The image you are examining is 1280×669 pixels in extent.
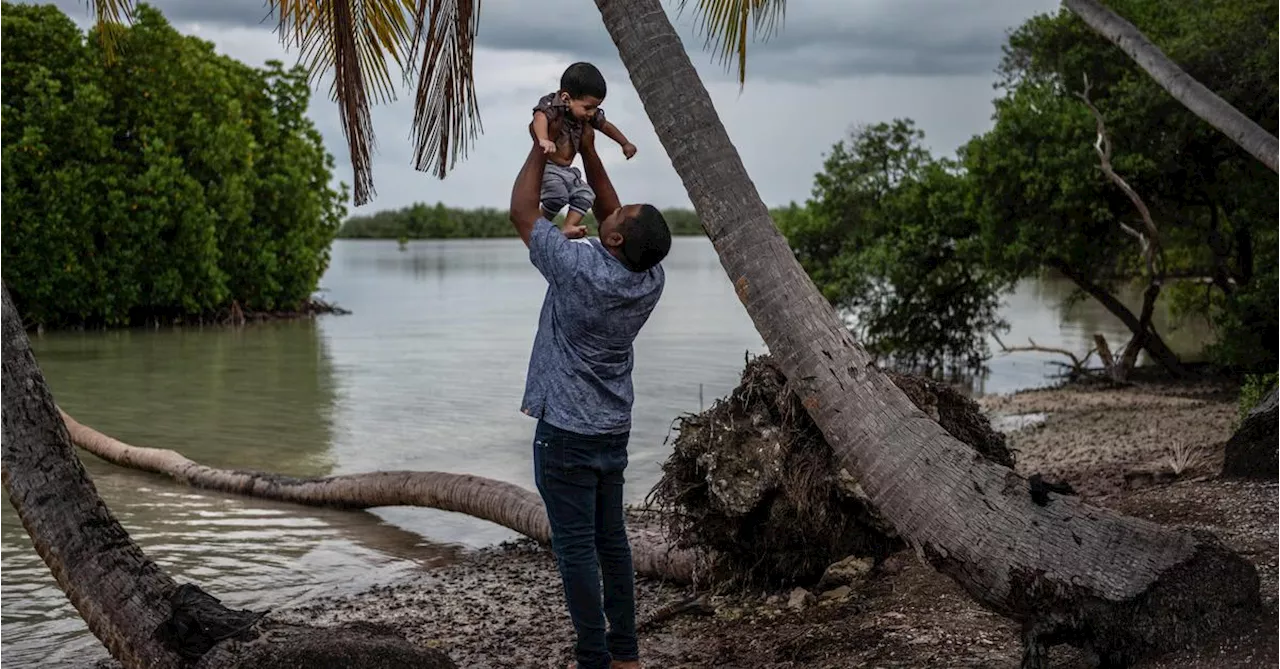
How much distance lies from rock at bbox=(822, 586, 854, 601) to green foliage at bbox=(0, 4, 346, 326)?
89.0 feet

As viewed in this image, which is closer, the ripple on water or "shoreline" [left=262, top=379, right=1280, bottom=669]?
"shoreline" [left=262, top=379, right=1280, bottom=669]

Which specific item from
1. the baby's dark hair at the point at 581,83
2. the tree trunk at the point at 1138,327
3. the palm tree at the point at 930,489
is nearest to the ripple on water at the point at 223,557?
the palm tree at the point at 930,489

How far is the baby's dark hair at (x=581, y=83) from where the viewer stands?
16.2 feet

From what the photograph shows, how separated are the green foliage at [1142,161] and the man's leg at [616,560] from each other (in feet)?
43.5

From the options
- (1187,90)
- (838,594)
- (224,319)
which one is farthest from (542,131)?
(224,319)

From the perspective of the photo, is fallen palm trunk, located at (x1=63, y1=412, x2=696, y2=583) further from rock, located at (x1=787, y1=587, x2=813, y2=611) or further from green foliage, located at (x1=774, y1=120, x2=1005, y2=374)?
green foliage, located at (x1=774, y1=120, x2=1005, y2=374)

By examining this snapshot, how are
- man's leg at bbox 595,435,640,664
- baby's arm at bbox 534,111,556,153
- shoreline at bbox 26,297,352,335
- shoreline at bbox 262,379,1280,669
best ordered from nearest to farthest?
baby's arm at bbox 534,111,556,153, man's leg at bbox 595,435,640,664, shoreline at bbox 262,379,1280,669, shoreline at bbox 26,297,352,335

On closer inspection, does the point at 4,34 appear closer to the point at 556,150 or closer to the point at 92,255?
the point at 92,255

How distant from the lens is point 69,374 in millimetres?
22062

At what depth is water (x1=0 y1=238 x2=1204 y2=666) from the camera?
916cm

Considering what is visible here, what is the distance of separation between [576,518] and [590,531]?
104 millimetres

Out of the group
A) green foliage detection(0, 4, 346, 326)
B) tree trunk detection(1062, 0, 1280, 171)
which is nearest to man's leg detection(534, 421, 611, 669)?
tree trunk detection(1062, 0, 1280, 171)

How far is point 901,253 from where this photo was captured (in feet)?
73.8

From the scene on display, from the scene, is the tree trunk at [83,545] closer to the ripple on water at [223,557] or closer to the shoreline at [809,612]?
the shoreline at [809,612]
